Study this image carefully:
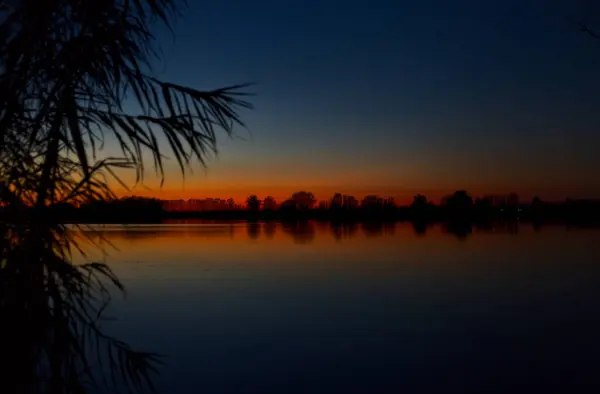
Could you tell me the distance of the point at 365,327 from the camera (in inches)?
476

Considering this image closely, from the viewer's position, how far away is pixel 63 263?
255cm

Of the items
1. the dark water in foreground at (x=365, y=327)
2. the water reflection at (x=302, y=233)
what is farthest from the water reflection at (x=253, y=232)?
the dark water in foreground at (x=365, y=327)

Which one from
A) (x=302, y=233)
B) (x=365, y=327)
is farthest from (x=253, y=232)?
(x=365, y=327)

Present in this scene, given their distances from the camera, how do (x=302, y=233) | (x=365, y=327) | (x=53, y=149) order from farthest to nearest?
(x=302, y=233) → (x=365, y=327) → (x=53, y=149)

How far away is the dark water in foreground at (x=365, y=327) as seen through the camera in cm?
844

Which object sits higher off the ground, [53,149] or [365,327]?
[53,149]

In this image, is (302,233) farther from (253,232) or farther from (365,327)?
(365,327)

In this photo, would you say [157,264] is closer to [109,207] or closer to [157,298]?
[157,298]

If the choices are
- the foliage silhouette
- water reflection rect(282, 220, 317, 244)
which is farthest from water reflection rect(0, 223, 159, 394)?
water reflection rect(282, 220, 317, 244)

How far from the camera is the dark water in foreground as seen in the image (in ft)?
27.7

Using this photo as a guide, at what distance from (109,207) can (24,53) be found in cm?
83

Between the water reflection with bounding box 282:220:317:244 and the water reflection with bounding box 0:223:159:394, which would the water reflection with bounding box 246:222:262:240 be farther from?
the water reflection with bounding box 0:223:159:394

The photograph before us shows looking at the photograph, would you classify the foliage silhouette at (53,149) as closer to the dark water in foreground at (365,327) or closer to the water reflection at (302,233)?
the dark water in foreground at (365,327)

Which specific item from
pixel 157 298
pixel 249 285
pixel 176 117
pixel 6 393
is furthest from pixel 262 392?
pixel 249 285
